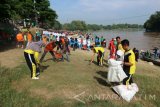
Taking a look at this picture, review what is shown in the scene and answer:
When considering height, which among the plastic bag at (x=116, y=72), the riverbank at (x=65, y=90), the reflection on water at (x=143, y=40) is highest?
the plastic bag at (x=116, y=72)

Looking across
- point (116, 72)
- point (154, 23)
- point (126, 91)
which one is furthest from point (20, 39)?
point (154, 23)

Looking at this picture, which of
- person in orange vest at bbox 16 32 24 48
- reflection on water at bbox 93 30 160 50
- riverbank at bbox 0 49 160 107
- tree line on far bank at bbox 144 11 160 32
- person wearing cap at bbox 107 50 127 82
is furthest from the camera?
tree line on far bank at bbox 144 11 160 32

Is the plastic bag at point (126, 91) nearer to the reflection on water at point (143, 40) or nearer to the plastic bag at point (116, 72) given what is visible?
the plastic bag at point (116, 72)

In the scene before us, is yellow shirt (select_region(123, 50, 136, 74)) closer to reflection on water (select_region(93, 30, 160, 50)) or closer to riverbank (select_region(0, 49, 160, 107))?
riverbank (select_region(0, 49, 160, 107))

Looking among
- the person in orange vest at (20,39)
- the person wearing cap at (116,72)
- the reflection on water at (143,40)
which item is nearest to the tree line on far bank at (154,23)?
the reflection on water at (143,40)

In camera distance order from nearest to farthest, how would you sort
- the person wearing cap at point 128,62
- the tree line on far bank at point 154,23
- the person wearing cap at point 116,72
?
the person wearing cap at point 128,62 → the person wearing cap at point 116,72 → the tree line on far bank at point 154,23

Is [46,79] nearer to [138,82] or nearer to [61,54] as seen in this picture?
[138,82]

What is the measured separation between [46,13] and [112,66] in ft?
170

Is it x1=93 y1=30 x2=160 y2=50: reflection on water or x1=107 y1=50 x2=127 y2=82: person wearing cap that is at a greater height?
x1=107 y1=50 x2=127 y2=82: person wearing cap

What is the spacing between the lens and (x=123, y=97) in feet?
26.6

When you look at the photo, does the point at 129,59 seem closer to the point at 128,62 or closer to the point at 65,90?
the point at 128,62

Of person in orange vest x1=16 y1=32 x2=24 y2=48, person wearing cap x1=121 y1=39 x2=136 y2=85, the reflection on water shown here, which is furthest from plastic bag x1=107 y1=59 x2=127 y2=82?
the reflection on water

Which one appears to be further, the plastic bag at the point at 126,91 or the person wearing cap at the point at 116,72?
the person wearing cap at the point at 116,72

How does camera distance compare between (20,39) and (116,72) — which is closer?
(116,72)
